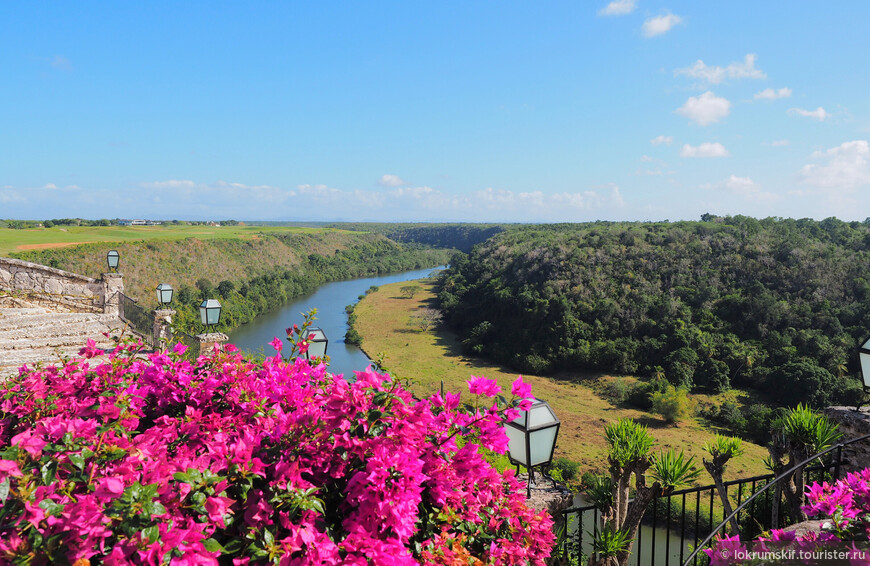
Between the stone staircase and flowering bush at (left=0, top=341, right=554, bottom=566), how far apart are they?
502cm

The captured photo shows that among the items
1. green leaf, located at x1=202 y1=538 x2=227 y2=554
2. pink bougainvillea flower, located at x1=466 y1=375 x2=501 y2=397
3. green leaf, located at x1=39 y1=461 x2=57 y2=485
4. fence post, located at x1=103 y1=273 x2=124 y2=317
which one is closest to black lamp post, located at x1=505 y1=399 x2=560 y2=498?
pink bougainvillea flower, located at x1=466 y1=375 x2=501 y2=397

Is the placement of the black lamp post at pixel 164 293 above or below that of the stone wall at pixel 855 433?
above

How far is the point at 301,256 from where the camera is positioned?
2995 inches

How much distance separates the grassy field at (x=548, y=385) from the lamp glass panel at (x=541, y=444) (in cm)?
493

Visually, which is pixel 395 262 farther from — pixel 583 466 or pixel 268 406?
pixel 268 406

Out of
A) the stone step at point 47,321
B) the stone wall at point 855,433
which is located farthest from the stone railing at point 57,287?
the stone wall at point 855,433

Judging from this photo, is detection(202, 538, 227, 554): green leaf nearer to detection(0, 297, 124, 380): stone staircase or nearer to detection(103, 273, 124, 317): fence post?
detection(0, 297, 124, 380): stone staircase

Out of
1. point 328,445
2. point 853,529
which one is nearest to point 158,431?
point 328,445

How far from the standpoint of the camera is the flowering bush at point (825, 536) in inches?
72.1

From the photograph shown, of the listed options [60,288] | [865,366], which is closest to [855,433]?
[865,366]

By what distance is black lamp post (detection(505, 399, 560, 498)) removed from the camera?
3.32 m

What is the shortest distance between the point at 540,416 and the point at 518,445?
0.26m

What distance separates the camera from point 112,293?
9.98m

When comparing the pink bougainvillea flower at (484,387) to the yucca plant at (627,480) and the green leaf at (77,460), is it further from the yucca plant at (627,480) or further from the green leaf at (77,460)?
the yucca plant at (627,480)
